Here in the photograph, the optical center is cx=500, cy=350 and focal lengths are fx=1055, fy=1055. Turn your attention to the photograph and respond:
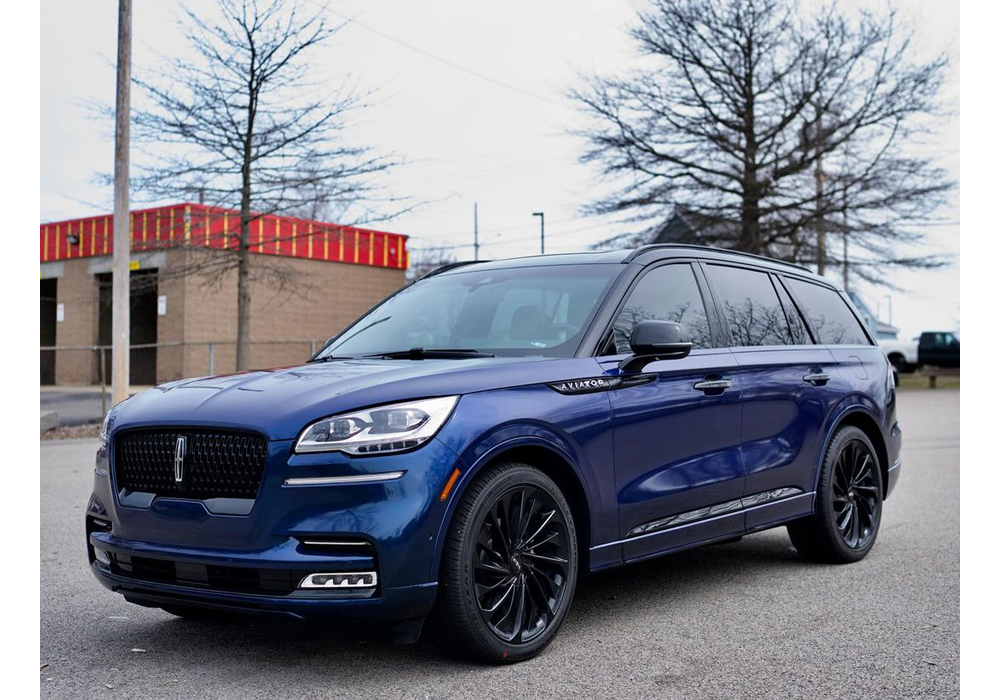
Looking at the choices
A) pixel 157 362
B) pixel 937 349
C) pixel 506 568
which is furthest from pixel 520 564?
pixel 937 349

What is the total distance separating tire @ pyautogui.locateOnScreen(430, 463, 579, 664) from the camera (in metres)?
4.20

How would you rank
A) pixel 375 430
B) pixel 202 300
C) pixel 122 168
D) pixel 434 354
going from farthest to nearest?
pixel 202 300 → pixel 122 168 → pixel 434 354 → pixel 375 430

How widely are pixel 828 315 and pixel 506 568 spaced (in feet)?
12.5

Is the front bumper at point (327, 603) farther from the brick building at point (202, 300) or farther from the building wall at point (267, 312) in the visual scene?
the brick building at point (202, 300)

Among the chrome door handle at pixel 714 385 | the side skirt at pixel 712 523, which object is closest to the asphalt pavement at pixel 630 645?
the side skirt at pixel 712 523

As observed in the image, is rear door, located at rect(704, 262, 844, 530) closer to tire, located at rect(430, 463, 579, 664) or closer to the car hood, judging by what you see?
the car hood

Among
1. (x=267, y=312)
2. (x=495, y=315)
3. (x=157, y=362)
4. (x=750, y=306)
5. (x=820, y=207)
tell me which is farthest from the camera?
(x=267, y=312)

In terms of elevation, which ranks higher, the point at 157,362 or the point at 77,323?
the point at 77,323

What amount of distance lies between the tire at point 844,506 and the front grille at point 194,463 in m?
3.76

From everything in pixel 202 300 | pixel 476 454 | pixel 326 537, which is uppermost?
pixel 202 300

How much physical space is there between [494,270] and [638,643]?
2206 mm

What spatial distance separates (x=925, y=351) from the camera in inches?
1649

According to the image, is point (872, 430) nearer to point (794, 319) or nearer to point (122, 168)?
point (794, 319)

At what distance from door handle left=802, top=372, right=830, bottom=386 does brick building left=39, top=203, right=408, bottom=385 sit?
78.8 feet
